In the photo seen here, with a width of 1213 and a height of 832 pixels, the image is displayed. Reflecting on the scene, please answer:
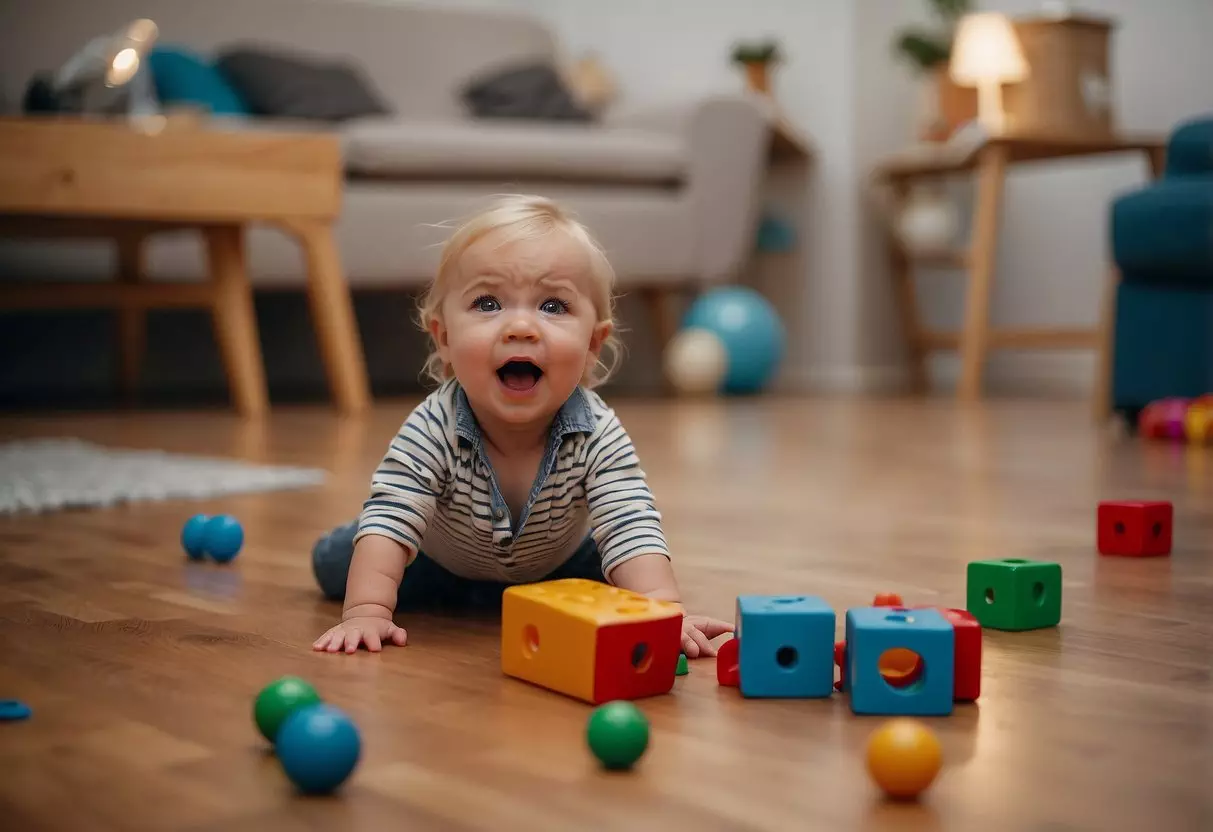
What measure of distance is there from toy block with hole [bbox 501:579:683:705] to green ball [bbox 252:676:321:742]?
0.15 meters

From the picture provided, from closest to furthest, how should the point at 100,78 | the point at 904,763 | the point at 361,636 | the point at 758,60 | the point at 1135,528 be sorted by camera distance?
the point at 904,763 → the point at 361,636 → the point at 1135,528 → the point at 100,78 → the point at 758,60

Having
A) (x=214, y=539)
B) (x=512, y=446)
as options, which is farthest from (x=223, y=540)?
(x=512, y=446)

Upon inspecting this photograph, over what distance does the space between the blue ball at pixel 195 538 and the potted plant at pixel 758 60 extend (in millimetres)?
3164

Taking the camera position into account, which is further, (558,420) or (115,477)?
(115,477)

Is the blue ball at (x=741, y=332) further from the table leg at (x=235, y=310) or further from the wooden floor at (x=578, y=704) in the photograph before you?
the wooden floor at (x=578, y=704)

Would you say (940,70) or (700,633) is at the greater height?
(940,70)

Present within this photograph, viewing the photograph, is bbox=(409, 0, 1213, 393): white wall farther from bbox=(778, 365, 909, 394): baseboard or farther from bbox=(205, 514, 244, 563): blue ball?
bbox=(205, 514, 244, 563): blue ball

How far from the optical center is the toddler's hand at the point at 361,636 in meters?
0.89

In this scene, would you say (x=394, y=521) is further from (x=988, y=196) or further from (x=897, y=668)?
(x=988, y=196)

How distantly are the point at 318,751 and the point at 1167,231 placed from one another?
7.10ft

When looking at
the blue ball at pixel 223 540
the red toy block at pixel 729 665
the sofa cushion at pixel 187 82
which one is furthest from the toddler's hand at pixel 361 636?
the sofa cushion at pixel 187 82

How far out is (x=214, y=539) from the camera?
48.9 inches

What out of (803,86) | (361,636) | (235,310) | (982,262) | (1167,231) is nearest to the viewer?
(361,636)

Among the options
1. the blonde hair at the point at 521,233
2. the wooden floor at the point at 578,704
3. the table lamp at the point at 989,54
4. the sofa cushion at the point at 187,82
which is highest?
the table lamp at the point at 989,54
